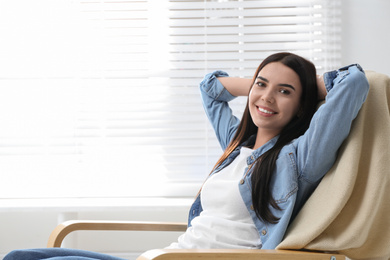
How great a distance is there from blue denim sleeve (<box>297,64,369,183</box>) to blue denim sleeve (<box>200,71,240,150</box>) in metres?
0.49

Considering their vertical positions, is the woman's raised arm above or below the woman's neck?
above

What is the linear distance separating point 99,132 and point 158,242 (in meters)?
0.65

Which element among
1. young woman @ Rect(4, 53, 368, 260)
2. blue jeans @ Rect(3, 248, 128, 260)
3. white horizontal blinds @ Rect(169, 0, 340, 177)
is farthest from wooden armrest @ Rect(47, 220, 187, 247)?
white horizontal blinds @ Rect(169, 0, 340, 177)

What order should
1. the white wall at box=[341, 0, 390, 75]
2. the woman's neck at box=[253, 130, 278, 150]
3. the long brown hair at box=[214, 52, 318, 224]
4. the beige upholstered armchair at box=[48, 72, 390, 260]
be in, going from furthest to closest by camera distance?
the white wall at box=[341, 0, 390, 75]
the woman's neck at box=[253, 130, 278, 150]
the long brown hair at box=[214, 52, 318, 224]
the beige upholstered armchair at box=[48, 72, 390, 260]

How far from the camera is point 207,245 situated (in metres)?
1.73

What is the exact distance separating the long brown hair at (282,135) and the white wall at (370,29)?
1.19 metres

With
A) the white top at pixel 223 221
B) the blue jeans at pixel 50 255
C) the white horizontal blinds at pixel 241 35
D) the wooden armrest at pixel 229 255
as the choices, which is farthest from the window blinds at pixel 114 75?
the wooden armrest at pixel 229 255

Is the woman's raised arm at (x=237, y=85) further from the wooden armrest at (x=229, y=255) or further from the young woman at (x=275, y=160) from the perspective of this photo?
the wooden armrest at (x=229, y=255)

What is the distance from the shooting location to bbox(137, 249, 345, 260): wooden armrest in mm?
1410

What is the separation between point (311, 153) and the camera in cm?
166

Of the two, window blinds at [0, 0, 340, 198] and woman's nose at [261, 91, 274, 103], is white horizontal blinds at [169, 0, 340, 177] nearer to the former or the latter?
window blinds at [0, 0, 340, 198]

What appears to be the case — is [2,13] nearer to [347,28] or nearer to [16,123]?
[16,123]

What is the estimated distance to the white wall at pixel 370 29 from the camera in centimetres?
292

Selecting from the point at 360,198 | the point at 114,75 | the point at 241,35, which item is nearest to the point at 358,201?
the point at 360,198
